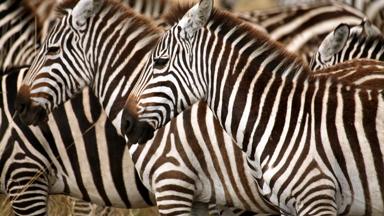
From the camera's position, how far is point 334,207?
8594 millimetres

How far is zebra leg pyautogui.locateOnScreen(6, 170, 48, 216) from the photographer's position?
10344 millimetres

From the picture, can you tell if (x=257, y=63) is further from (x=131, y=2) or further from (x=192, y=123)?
(x=131, y=2)

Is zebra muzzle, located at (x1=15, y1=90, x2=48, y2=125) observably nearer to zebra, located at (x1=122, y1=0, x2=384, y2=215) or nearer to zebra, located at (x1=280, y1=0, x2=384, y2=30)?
zebra, located at (x1=122, y1=0, x2=384, y2=215)

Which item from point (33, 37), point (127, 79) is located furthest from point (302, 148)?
point (33, 37)

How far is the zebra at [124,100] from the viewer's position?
31.8 feet

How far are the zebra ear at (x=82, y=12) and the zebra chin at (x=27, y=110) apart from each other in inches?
27.2

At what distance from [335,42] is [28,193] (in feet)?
9.25

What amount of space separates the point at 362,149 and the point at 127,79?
2391 millimetres

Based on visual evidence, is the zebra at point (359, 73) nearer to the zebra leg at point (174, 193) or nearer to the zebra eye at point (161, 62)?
the zebra eye at point (161, 62)

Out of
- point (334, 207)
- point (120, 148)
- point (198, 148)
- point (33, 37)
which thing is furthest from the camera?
point (33, 37)

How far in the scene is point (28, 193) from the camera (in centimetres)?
1034

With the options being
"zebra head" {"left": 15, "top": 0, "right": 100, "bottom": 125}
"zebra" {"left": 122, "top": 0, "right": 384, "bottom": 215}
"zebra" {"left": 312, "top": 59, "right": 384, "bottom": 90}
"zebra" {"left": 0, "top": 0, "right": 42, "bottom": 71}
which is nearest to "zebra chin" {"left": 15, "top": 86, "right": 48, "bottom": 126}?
"zebra head" {"left": 15, "top": 0, "right": 100, "bottom": 125}

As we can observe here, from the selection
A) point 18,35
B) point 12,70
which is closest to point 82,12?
point 12,70

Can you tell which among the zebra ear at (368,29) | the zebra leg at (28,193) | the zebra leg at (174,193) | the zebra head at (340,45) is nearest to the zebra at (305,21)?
the zebra ear at (368,29)
